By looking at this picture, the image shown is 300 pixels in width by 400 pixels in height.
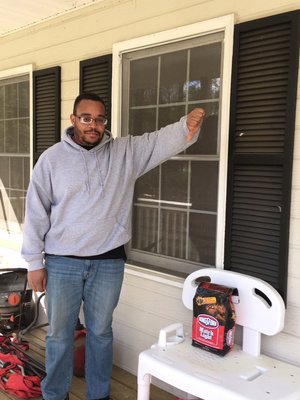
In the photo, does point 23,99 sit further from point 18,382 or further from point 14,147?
point 18,382

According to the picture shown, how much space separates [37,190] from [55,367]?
0.95 meters

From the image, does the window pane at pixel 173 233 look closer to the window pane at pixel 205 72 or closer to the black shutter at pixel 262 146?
the black shutter at pixel 262 146

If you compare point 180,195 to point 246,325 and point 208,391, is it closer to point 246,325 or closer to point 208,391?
point 246,325

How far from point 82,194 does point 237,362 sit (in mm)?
1085

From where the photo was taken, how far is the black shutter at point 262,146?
1964 mm

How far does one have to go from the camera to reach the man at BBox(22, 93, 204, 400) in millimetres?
2129

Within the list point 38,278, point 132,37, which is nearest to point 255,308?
point 38,278

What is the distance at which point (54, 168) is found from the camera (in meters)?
2.14

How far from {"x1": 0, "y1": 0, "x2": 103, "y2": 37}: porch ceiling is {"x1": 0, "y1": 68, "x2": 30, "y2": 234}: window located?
1.31ft

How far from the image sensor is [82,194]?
83.7 inches

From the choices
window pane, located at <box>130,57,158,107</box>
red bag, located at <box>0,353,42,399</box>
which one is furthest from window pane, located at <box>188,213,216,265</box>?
red bag, located at <box>0,353,42,399</box>

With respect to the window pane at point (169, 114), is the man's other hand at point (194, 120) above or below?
below

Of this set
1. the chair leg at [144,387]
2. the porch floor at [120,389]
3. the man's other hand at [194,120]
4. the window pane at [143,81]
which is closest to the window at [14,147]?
the window pane at [143,81]

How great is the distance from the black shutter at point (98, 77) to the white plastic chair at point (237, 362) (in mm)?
1395
